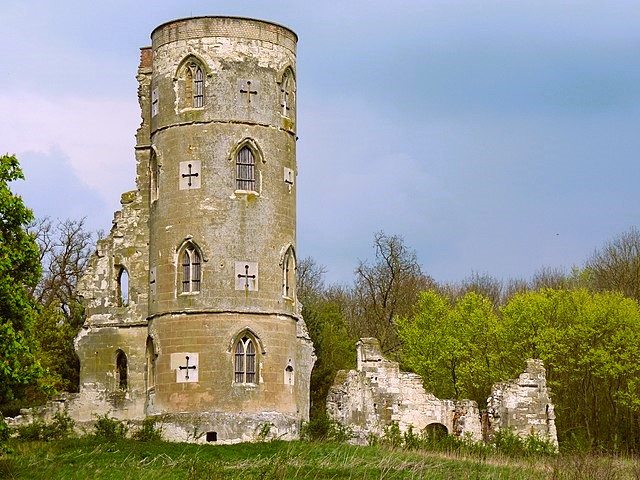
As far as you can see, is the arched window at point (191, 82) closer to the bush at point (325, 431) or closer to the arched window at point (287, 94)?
the arched window at point (287, 94)

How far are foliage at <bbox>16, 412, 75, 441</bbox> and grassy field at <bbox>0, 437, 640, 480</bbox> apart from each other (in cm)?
125

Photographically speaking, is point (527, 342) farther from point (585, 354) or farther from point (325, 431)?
point (325, 431)

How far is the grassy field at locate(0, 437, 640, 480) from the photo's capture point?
22.6 meters

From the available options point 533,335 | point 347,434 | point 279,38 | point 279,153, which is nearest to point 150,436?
point 347,434

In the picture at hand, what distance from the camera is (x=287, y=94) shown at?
39.2 m

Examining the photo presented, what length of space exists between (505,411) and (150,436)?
1070cm

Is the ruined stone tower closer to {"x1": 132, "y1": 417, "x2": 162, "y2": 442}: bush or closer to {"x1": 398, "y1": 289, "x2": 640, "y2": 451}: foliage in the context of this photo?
{"x1": 132, "y1": 417, "x2": 162, "y2": 442}: bush

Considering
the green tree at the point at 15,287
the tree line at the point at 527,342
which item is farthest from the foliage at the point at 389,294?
the green tree at the point at 15,287

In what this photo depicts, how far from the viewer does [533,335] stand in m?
50.4

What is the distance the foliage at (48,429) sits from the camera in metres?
36.6

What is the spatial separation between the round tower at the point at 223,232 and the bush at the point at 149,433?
49cm

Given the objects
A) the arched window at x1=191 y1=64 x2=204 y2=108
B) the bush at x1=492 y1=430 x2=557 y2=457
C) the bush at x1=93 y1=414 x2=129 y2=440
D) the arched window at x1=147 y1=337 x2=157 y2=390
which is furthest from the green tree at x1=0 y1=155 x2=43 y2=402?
the bush at x1=492 y1=430 x2=557 y2=457

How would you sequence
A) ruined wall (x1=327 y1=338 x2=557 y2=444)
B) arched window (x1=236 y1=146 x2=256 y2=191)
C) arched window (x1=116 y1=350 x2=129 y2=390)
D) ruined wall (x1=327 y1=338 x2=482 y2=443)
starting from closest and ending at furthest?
1. arched window (x1=236 y1=146 x2=256 y2=191)
2. arched window (x1=116 y1=350 x2=129 y2=390)
3. ruined wall (x1=327 y1=338 x2=557 y2=444)
4. ruined wall (x1=327 y1=338 x2=482 y2=443)

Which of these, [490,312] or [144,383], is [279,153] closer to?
[144,383]
